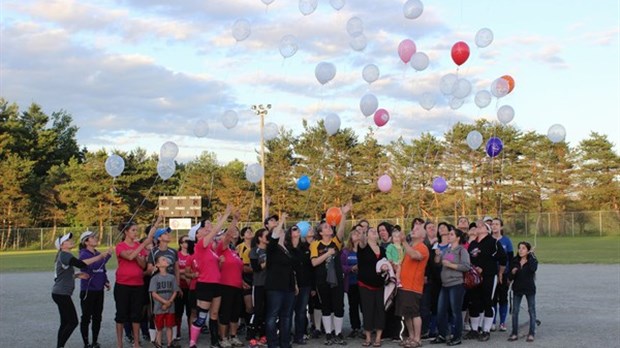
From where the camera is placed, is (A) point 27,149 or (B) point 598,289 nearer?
(B) point 598,289

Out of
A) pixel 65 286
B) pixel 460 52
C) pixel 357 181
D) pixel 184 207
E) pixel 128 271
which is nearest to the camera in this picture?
pixel 65 286

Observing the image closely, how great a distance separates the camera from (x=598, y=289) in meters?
15.3

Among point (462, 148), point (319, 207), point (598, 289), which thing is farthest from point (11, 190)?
point (598, 289)

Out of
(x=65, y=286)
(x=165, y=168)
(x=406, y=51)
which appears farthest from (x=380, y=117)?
(x=65, y=286)

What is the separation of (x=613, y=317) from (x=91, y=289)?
861 centimetres

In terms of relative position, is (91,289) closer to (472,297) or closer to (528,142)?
(472,297)

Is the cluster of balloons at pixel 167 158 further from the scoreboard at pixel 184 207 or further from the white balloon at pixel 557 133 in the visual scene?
the scoreboard at pixel 184 207

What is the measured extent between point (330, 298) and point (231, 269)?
62.3 inches

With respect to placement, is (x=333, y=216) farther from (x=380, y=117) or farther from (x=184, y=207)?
(x=184, y=207)

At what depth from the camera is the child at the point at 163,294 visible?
28.6ft

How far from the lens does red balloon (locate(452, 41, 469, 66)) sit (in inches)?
564

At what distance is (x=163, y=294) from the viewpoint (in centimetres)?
876

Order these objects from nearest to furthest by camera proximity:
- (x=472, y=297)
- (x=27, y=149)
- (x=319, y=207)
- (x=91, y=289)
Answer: (x=91, y=289) → (x=472, y=297) → (x=319, y=207) → (x=27, y=149)

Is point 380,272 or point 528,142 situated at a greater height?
point 528,142
